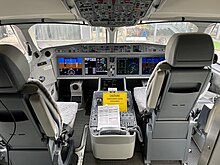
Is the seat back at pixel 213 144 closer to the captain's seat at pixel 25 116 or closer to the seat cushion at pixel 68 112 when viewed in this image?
the captain's seat at pixel 25 116

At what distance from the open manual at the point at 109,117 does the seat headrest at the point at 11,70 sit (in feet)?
3.31

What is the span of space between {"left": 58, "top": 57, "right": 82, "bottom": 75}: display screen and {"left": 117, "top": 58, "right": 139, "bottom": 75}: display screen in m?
0.63

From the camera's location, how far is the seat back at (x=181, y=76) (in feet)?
5.44

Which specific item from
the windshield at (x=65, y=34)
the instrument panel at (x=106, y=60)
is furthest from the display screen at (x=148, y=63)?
A: the windshield at (x=65, y=34)

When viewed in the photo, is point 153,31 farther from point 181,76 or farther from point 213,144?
point 213,144

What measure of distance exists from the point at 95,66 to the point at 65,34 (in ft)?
2.23

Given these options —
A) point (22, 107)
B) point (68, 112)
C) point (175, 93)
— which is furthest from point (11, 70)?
point (175, 93)

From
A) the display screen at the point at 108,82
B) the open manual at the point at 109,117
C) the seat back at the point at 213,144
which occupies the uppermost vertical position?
the seat back at the point at 213,144

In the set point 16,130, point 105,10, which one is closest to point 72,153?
point 16,130

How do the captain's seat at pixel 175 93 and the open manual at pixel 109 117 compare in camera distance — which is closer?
the captain's seat at pixel 175 93

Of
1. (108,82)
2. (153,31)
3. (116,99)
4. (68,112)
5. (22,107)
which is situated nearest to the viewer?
(22,107)

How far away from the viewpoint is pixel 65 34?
3334 mm

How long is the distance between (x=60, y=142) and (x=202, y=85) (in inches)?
53.9

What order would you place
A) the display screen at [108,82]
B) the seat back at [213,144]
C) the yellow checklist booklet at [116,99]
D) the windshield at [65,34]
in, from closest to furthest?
1. the seat back at [213,144]
2. the yellow checklist booklet at [116,99]
3. the windshield at [65,34]
4. the display screen at [108,82]
